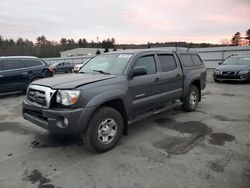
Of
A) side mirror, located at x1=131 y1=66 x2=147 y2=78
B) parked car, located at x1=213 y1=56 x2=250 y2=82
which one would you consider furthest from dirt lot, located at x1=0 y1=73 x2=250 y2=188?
parked car, located at x1=213 y1=56 x2=250 y2=82

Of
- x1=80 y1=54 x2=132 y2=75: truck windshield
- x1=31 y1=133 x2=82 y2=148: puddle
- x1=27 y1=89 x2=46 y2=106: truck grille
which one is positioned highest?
x1=80 y1=54 x2=132 y2=75: truck windshield

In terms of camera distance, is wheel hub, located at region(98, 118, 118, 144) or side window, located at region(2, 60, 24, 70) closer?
wheel hub, located at region(98, 118, 118, 144)

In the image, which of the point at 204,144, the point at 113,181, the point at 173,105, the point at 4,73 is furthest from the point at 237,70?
the point at 4,73

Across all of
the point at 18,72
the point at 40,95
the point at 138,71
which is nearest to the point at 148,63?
the point at 138,71

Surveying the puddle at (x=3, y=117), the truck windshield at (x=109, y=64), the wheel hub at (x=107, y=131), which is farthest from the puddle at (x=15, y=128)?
the wheel hub at (x=107, y=131)

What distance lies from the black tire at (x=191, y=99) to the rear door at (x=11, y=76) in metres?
6.99

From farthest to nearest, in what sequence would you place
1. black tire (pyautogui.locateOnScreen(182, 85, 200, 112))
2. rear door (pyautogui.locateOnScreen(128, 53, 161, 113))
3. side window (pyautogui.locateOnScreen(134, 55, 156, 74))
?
black tire (pyautogui.locateOnScreen(182, 85, 200, 112))
side window (pyautogui.locateOnScreen(134, 55, 156, 74))
rear door (pyautogui.locateOnScreen(128, 53, 161, 113))

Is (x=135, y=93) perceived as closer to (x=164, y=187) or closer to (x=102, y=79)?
(x=102, y=79)

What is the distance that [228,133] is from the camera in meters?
4.59

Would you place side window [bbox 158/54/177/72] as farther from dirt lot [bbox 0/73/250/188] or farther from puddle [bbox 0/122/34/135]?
puddle [bbox 0/122/34/135]

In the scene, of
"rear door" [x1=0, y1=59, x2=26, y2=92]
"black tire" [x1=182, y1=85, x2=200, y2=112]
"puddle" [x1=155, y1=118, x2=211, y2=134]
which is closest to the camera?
"puddle" [x1=155, y1=118, x2=211, y2=134]

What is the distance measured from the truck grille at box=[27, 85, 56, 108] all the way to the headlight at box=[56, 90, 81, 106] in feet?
0.49

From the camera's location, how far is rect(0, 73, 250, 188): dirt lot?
9.70ft

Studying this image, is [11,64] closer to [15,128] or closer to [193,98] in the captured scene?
[15,128]
